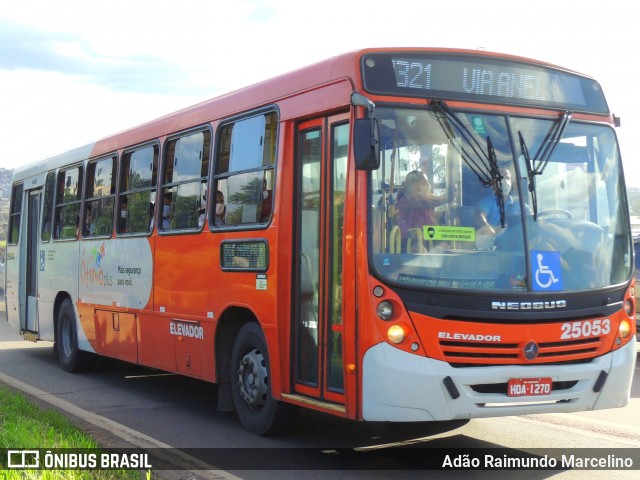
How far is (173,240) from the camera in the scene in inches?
430

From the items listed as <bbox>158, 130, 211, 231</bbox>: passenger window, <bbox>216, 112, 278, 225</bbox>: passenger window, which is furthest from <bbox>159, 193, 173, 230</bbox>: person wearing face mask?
<bbox>216, 112, 278, 225</bbox>: passenger window

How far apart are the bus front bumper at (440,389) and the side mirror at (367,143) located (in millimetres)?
1326

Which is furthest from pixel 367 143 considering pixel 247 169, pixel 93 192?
pixel 93 192

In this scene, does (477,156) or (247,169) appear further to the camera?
(247,169)

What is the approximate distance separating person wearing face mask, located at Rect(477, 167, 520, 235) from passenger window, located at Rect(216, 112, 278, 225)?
6.99 feet

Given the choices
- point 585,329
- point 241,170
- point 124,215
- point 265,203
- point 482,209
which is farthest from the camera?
point 124,215

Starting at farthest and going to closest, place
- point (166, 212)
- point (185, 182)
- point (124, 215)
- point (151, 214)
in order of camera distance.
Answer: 1. point (124, 215)
2. point (151, 214)
3. point (166, 212)
4. point (185, 182)

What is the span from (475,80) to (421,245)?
4.92ft

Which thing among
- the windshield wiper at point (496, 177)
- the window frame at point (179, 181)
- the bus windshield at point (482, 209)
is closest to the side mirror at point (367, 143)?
the bus windshield at point (482, 209)

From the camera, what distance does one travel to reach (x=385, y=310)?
722cm

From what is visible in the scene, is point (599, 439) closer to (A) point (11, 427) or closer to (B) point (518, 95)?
(B) point (518, 95)

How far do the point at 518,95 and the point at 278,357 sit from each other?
3.00m

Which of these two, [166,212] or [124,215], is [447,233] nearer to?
[166,212]

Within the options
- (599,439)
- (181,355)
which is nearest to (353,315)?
(599,439)
